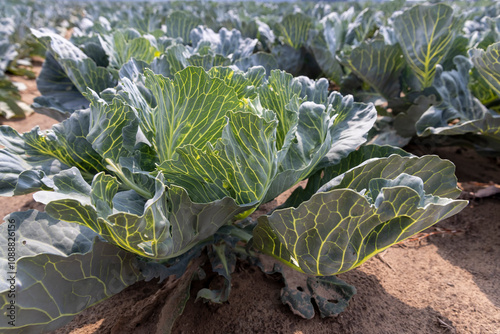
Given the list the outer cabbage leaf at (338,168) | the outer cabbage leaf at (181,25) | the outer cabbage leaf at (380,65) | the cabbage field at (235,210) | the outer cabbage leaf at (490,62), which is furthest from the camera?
the outer cabbage leaf at (181,25)

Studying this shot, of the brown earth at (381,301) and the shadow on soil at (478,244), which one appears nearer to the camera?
the brown earth at (381,301)

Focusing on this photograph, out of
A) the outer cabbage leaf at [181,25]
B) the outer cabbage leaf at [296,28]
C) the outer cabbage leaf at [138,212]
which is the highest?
the outer cabbage leaf at [138,212]

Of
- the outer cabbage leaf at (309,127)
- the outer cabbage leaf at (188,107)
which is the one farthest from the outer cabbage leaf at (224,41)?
the outer cabbage leaf at (188,107)

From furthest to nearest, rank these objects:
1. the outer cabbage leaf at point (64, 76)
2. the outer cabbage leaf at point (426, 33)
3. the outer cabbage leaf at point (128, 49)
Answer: the outer cabbage leaf at point (426, 33)
the outer cabbage leaf at point (128, 49)
the outer cabbage leaf at point (64, 76)

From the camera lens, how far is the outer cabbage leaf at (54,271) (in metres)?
1.16

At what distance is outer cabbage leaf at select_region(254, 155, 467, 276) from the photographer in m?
1.16

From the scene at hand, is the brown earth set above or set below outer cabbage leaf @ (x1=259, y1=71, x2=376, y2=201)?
below

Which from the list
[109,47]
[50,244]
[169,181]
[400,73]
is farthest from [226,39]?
[50,244]

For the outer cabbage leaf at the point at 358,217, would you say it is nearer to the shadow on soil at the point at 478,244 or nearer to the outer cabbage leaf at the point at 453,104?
the shadow on soil at the point at 478,244

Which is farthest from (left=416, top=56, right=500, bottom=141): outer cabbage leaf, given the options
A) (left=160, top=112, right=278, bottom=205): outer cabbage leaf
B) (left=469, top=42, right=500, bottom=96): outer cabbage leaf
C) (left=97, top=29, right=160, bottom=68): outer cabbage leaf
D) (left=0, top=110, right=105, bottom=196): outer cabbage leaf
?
(left=0, top=110, right=105, bottom=196): outer cabbage leaf

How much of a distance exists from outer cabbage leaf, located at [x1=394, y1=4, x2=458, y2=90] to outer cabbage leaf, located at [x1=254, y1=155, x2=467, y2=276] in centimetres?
157

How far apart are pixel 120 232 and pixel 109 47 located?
6.14ft

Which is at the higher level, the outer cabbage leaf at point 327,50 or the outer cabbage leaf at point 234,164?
the outer cabbage leaf at point 234,164

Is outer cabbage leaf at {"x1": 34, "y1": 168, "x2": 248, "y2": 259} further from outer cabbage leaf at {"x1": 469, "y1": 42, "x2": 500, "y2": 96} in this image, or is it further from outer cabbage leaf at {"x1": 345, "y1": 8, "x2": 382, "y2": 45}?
outer cabbage leaf at {"x1": 345, "y1": 8, "x2": 382, "y2": 45}
